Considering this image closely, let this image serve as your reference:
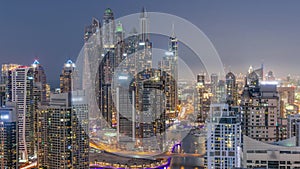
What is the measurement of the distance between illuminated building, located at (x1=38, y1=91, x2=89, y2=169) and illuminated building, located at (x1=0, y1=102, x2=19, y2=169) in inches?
13.2

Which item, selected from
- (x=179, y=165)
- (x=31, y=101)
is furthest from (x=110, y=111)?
(x=179, y=165)

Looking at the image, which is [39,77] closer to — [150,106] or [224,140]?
[150,106]

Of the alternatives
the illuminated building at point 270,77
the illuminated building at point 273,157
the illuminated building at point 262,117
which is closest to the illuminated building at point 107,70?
the illuminated building at point 270,77

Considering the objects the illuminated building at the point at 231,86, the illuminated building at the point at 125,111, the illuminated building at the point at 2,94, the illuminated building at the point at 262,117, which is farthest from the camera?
the illuminated building at the point at 125,111

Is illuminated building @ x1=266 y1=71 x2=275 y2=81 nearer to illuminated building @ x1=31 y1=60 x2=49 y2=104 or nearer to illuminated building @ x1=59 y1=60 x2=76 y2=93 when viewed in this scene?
illuminated building @ x1=59 y1=60 x2=76 y2=93

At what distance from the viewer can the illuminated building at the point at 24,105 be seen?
589 cm

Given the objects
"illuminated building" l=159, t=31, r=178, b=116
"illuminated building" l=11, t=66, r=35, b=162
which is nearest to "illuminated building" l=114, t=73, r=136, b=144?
"illuminated building" l=159, t=31, r=178, b=116

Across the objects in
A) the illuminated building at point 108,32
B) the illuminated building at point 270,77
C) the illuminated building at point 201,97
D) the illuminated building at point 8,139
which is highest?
the illuminated building at point 108,32

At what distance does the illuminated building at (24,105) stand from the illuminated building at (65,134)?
30.4 inches

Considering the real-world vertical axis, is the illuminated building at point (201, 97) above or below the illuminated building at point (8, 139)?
above

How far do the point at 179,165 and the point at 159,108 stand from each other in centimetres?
171

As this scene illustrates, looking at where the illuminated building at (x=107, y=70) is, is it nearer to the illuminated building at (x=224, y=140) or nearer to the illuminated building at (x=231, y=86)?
the illuminated building at (x=231, y=86)

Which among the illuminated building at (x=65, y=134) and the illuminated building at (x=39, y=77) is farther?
the illuminated building at (x=39, y=77)

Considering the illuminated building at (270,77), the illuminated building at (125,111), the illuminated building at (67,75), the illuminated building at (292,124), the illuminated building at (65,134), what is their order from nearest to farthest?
the illuminated building at (292,124)
the illuminated building at (65,134)
the illuminated building at (270,77)
the illuminated building at (125,111)
the illuminated building at (67,75)
